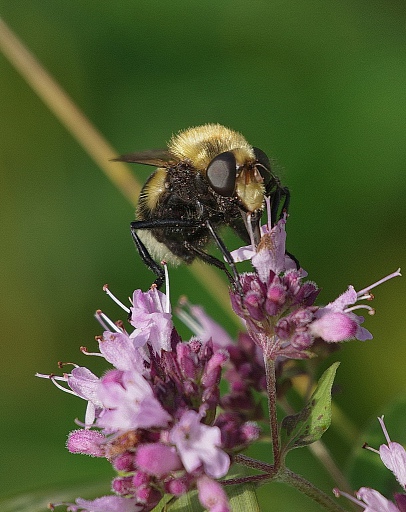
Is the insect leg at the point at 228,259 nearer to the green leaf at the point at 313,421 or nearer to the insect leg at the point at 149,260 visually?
the insect leg at the point at 149,260

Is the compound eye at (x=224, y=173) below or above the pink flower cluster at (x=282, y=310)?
above

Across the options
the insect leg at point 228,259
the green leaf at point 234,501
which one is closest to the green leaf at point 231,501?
the green leaf at point 234,501

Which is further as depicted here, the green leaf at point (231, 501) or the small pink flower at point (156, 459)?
the green leaf at point (231, 501)

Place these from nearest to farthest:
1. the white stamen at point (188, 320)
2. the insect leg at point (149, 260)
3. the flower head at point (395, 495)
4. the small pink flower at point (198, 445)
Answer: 1. the small pink flower at point (198, 445)
2. the flower head at point (395, 495)
3. the insect leg at point (149, 260)
4. the white stamen at point (188, 320)

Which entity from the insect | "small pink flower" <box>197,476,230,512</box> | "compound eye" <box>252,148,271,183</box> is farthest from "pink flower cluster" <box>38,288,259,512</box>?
"compound eye" <box>252,148,271,183</box>

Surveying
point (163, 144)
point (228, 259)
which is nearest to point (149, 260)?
point (228, 259)

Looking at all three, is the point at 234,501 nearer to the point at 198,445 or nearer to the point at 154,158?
the point at 198,445

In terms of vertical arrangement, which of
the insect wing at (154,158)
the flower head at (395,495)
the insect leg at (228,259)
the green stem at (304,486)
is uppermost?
the insect wing at (154,158)
